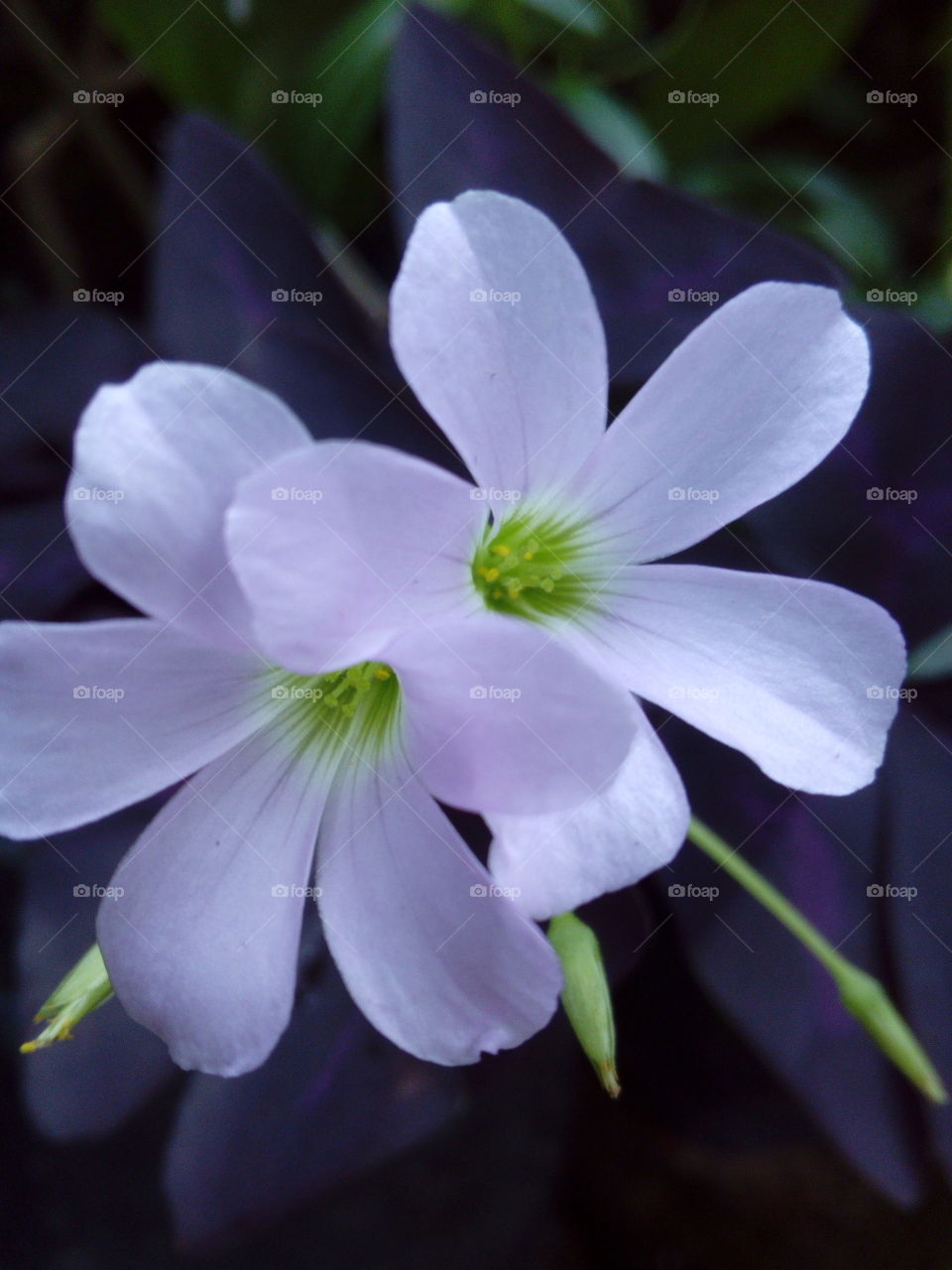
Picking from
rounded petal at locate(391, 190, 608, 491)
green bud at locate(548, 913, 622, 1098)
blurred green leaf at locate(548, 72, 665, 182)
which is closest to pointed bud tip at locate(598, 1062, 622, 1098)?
green bud at locate(548, 913, 622, 1098)

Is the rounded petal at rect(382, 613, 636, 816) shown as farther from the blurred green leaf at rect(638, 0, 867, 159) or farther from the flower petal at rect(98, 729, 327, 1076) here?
the blurred green leaf at rect(638, 0, 867, 159)

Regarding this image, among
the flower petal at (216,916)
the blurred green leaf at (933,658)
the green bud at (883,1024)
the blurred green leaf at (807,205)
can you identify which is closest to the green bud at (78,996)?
the flower petal at (216,916)

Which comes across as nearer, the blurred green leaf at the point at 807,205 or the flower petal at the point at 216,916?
the flower petal at the point at 216,916

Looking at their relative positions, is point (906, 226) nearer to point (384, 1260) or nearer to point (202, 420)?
point (202, 420)

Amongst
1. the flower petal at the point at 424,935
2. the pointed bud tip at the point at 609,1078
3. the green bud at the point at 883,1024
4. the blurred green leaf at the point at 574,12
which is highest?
the blurred green leaf at the point at 574,12

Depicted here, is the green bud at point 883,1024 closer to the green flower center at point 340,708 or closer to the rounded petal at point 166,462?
the green flower center at point 340,708

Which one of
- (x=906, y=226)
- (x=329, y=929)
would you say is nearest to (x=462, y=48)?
(x=329, y=929)
